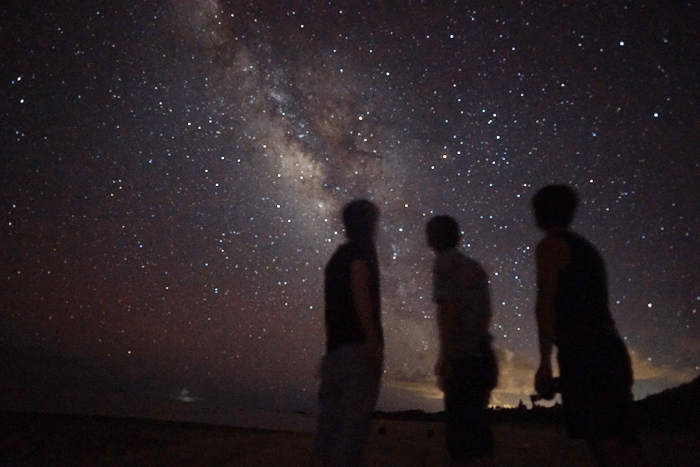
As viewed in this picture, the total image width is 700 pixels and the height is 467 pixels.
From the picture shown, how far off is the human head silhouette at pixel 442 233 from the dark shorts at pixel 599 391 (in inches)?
38.8

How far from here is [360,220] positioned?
2.68 meters

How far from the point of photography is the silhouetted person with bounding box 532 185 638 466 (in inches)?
71.7

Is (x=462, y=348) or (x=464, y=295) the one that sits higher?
(x=464, y=295)

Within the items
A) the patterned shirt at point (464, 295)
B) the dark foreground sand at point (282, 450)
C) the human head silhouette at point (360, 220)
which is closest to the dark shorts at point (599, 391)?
the patterned shirt at point (464, 295)

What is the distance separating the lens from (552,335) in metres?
2.02

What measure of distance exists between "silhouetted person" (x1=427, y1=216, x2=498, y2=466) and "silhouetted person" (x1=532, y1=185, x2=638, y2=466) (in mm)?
397

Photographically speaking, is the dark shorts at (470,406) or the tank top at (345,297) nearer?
the dark shorts at (470,406)

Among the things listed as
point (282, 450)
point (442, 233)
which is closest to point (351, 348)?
point (442, 233)

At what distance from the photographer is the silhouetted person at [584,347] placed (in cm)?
182

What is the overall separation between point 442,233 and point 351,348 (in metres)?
0.95

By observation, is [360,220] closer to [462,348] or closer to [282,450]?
[462,348]

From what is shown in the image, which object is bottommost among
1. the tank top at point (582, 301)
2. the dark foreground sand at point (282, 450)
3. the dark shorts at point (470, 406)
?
the dark foreground sand at point (282, 450)

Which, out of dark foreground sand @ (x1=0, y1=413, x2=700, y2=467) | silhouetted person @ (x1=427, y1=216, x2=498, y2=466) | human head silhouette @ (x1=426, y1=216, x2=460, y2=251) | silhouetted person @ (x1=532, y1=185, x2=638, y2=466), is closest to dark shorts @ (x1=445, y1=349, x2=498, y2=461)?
silhouetted person @ (x1=427, y1=216, x2=498, y2=466)

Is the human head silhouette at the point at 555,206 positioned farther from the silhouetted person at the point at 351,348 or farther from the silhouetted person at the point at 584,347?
the silhouetted person at the point at 351,348
